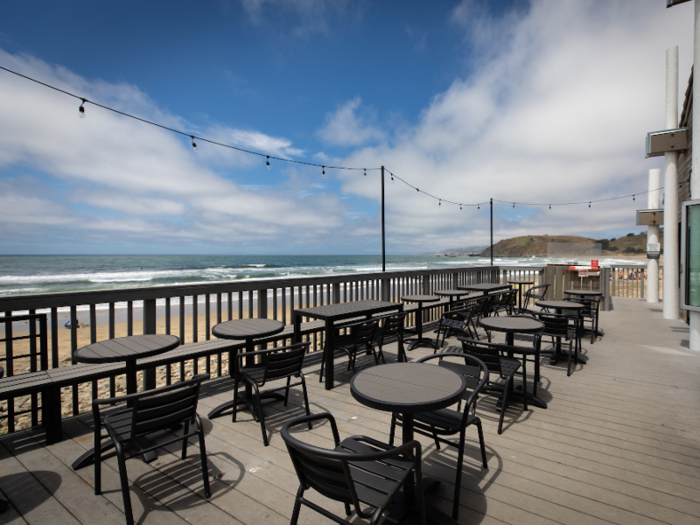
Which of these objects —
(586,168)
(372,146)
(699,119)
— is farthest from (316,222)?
(699,119)

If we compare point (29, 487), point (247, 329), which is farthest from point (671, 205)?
point (29, 487)

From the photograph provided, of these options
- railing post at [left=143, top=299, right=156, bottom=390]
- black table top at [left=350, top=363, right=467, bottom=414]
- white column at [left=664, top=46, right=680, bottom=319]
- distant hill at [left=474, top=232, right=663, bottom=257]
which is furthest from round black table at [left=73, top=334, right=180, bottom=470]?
distant hill at [left=474, top=232, right=663, bottom=257]

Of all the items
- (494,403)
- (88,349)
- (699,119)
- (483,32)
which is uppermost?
(483,32)

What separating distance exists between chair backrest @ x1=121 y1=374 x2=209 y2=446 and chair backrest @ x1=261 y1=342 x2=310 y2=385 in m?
0.69

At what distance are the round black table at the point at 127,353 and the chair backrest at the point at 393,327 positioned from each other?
7.10ft

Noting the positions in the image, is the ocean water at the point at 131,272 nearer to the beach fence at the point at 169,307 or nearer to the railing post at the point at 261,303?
the beach fence at the point at 169,307

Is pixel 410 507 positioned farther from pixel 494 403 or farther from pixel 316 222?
pixel 316 222

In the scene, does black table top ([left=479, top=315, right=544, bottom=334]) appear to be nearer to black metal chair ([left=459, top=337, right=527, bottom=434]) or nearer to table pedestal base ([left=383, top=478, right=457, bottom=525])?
black metal chair ([left=459, top=337, right=527, bottom=434])

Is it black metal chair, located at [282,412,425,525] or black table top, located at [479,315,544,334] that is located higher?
black table top, located at [479,315,544,334]

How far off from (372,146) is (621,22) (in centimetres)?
2049

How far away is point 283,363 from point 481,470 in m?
1.51

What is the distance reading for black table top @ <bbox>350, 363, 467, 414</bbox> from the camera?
1439 mm

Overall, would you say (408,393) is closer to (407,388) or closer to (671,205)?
(407,388)

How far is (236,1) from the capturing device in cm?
764
